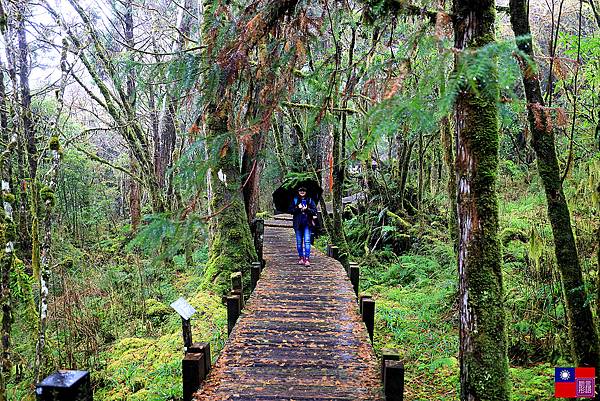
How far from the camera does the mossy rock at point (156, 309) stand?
11867 mm

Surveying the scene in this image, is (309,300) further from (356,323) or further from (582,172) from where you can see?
(582,172)

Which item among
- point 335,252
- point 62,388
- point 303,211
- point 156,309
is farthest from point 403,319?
point 62,388

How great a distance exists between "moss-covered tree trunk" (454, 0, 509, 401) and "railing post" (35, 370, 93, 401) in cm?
291

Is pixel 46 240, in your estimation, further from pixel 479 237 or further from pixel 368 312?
pixel 479 237

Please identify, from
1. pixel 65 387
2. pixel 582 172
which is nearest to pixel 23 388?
pixel 65 387

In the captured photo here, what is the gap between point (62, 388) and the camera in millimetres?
2783

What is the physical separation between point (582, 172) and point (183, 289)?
Result: 11.8 metres

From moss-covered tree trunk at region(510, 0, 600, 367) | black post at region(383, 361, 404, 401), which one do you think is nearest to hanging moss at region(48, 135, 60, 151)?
black post at region(383, 361, 404, 401)

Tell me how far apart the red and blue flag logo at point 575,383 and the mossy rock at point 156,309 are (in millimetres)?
9642

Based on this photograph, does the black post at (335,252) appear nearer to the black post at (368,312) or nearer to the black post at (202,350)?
the black post at (368,312)

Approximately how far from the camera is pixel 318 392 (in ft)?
15.7

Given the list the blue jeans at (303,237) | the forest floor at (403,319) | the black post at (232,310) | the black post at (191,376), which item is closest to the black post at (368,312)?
the forest floor at (403,319)

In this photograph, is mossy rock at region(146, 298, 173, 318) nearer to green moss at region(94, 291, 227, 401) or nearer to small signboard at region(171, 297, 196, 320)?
green moss at region(94, 291, 227, 401)

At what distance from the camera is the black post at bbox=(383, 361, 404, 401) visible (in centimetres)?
443
